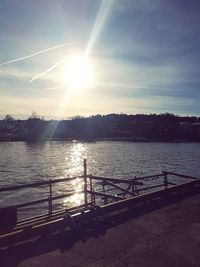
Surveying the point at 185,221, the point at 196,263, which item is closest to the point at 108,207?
the point at 185,221

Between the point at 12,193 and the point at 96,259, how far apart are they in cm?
2162

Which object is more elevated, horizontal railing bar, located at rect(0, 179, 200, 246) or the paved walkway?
horizontal railing bar, located at rect(0, 179, 200, 246)

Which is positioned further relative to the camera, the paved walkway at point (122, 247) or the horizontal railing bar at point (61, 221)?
the horizontal railing bar at point (61, 221)

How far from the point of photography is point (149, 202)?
42.5 feet

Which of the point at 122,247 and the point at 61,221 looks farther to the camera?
the point at 61,221

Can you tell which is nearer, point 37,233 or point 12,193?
point 37,233

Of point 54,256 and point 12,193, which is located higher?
point 54,256

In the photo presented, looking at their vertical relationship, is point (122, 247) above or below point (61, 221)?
below

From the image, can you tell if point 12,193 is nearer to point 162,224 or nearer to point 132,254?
point 162,224

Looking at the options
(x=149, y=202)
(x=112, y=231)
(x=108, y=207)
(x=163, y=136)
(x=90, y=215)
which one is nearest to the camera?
(x=112, y=231)

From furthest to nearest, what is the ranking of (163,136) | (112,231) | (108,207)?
(163,136), (108,207), (112,231)

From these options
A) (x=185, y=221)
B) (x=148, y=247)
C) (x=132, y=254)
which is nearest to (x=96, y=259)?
(x=132, y=254)

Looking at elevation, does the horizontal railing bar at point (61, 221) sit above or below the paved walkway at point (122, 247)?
above

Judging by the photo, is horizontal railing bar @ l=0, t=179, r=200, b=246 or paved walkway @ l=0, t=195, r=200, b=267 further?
horizontal railing bar @ l=0, t=179, r=200, b=246
